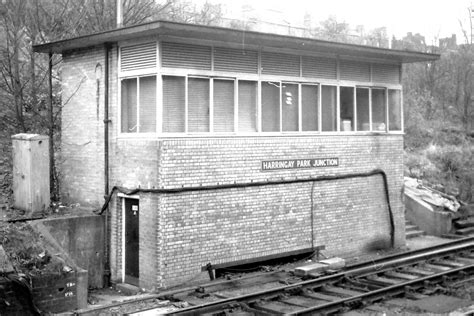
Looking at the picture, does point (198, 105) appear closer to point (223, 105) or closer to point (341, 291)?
point (223, 105)

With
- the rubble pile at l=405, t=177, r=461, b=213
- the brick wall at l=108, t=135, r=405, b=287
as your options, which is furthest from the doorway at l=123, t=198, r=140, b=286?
the rubble pile at l=405, t=177, r=461, b=213

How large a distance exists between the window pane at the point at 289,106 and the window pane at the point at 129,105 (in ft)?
12.1

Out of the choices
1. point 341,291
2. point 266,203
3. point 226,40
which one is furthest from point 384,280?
point 226,40

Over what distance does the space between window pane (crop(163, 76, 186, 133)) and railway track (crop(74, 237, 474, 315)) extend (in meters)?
3.33

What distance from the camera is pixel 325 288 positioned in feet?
38.7

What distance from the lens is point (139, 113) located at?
12500 millimetres

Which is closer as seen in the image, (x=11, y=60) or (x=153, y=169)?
(x=153, y=169)

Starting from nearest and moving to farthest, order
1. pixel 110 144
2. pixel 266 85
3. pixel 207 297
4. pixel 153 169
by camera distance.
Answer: pixel 207 297 → pixel 153 169 → pixel 110 144 → pixel 266 85

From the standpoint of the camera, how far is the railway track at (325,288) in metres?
10.2

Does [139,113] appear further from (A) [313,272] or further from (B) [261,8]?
(B) [261,8]

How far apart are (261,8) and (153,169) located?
5899cm

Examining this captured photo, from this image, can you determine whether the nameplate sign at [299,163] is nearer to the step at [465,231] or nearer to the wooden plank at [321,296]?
the wooden plank at [321,296]

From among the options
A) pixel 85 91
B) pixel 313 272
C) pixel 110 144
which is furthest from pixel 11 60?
pixel 313 272

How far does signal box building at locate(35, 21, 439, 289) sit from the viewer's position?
12.1 m
